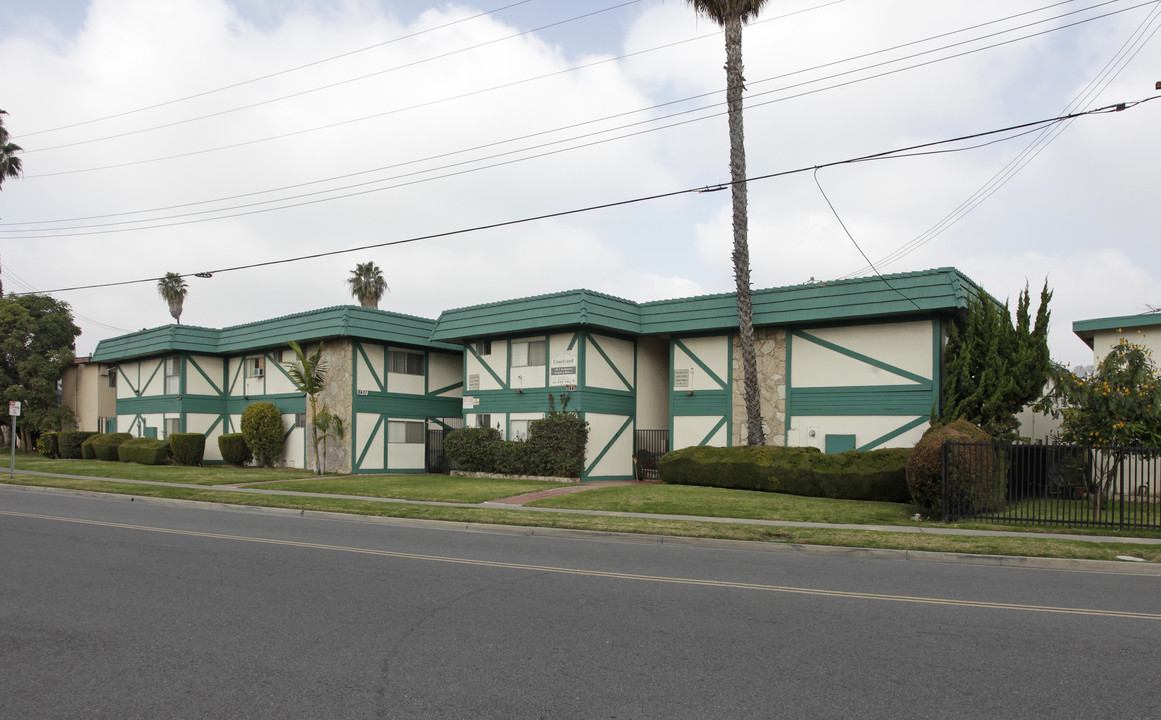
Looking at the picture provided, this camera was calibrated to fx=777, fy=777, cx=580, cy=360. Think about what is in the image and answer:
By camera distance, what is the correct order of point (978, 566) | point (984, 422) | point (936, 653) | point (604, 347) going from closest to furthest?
point (936, 653) → point (978, 566) → point (984, 422) → point (604, 347)

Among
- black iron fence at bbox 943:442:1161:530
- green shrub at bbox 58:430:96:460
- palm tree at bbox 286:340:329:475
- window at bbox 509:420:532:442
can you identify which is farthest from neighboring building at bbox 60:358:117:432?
black iron fence at bbox 943:442:1161:530

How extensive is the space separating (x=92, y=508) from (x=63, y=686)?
13551mm

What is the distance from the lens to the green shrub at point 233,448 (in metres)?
31.8

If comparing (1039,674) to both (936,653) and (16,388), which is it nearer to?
(936,653)

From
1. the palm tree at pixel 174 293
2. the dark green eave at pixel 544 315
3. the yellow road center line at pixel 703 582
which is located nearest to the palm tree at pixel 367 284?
the palm tree at pixel 174 293

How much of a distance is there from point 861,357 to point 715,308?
4.57 meters

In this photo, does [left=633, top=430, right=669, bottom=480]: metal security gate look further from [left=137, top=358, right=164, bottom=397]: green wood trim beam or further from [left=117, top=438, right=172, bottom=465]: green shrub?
[left=137, top=358, right=164, bottom=397]: green wood trim beam

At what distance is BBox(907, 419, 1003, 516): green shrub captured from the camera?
1542 cm

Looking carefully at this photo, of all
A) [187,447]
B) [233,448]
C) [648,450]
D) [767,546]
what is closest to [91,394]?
[187,447]

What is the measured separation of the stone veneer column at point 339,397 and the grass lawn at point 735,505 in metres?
12.1

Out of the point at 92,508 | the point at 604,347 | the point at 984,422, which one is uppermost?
the point at 604,347

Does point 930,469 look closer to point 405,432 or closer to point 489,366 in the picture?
point 489,366

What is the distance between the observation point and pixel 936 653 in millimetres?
6203

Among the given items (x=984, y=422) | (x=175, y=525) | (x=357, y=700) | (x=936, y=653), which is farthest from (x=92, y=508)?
(x=984, y=422)
